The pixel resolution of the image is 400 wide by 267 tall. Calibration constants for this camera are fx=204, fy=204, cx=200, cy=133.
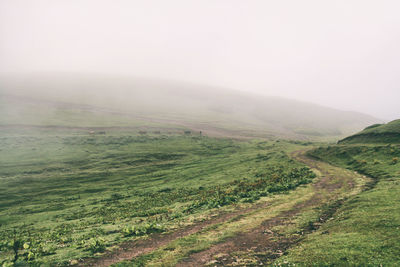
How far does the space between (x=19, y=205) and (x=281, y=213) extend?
55.8 metres

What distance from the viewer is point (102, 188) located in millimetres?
56188

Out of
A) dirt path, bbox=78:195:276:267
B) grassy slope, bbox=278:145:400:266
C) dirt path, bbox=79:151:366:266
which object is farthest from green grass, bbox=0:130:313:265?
grassy slope, bbox=278:145:400:266

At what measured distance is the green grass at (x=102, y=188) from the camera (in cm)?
2252

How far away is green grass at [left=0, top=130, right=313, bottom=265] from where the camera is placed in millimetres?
22516

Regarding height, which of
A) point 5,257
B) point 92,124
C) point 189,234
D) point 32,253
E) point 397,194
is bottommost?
point 92,124

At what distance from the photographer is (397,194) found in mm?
22969

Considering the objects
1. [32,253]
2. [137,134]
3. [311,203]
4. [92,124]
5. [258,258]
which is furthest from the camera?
[92,124]

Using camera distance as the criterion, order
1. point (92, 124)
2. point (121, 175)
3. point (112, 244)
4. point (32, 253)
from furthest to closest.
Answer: point (92, 124) → point (121, 175) → point (112, 244) → point (32, 253)

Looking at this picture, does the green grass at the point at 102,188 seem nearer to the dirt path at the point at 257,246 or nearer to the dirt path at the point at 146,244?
the dirt path at the point at 146,244

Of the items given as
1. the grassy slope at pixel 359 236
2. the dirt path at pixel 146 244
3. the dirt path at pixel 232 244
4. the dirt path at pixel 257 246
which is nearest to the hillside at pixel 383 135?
the grassy slope at pixel 359 236

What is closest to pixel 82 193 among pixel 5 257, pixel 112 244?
pixel 5 257

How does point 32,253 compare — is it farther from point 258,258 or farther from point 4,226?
point 4,226

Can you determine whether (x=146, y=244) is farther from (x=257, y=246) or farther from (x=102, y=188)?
(x=102, y=188)

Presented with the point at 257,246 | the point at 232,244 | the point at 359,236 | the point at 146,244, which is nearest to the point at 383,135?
the point at 359,236
